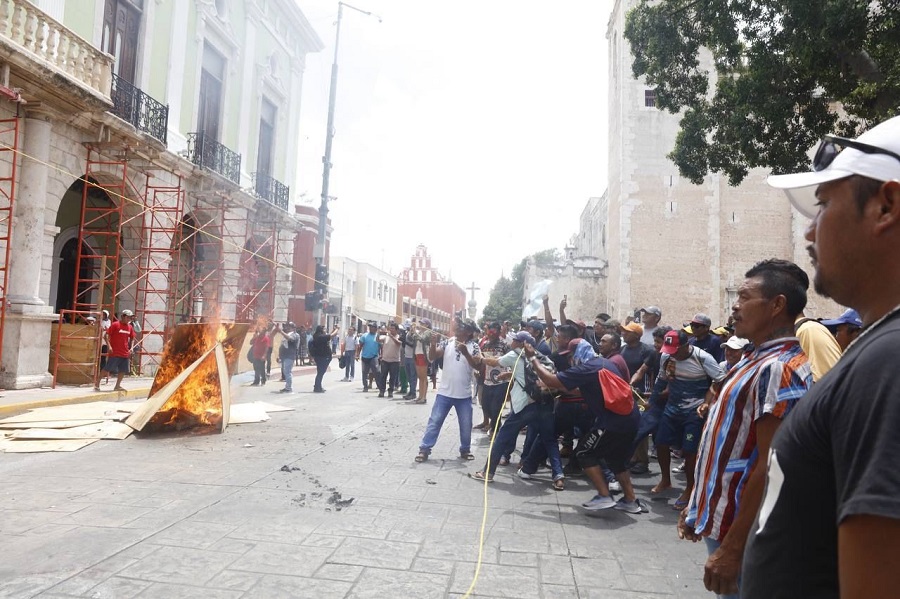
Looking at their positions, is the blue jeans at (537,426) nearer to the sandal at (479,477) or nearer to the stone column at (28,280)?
the sandal at (479,477)

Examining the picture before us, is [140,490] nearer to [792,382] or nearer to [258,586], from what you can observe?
[258,586]

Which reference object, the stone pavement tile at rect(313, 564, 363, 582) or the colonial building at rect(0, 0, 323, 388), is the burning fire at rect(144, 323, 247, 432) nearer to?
the colonial building at rect(0, 0, 323, 388)

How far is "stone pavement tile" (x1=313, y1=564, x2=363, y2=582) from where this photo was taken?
3.72m

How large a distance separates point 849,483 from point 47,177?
14789 millimetres

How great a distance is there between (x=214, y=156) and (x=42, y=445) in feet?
44.5

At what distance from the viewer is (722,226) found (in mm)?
29781

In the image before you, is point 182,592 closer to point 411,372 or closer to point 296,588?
point 296,588

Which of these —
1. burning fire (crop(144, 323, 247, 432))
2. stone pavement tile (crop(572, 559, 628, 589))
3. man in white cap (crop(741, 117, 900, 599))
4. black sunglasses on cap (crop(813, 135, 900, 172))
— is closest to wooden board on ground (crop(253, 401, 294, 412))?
burning fire (crop(144, 323, 247, 432))

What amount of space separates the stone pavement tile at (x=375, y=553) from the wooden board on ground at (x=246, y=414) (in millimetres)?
5918

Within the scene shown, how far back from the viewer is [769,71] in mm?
9594

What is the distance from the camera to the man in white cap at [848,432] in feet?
3.07

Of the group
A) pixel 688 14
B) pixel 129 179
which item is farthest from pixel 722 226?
pixel 129 179

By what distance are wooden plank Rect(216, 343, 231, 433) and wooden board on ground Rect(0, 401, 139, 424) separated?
1.57 meters

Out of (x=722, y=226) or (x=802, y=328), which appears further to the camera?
(x=722, y=226)
